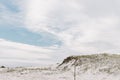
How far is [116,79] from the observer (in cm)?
3544

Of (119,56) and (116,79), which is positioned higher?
(119,56)

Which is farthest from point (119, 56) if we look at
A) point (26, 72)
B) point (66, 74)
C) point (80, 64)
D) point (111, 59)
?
point (26, 72)

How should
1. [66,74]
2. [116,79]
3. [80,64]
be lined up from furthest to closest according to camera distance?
[80,64] → [66,74] → [116,79]

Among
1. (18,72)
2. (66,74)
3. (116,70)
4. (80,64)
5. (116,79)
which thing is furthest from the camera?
(18,72)

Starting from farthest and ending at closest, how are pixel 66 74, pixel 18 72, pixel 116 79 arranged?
pixel 18 72 < pixel 66 74 < pixel 116 79

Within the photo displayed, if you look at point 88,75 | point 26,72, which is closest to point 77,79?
point 88,75

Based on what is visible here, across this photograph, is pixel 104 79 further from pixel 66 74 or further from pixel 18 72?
pixel 18 72

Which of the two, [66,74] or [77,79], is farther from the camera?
[66,74]

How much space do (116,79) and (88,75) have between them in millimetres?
4283

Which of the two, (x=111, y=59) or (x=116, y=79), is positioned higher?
(x=111, y=59)

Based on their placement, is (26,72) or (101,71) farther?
(26,72)

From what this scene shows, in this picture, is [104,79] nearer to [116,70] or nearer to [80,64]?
[116,70]

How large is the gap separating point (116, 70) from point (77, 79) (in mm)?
4915

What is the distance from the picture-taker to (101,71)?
39.2 meters
